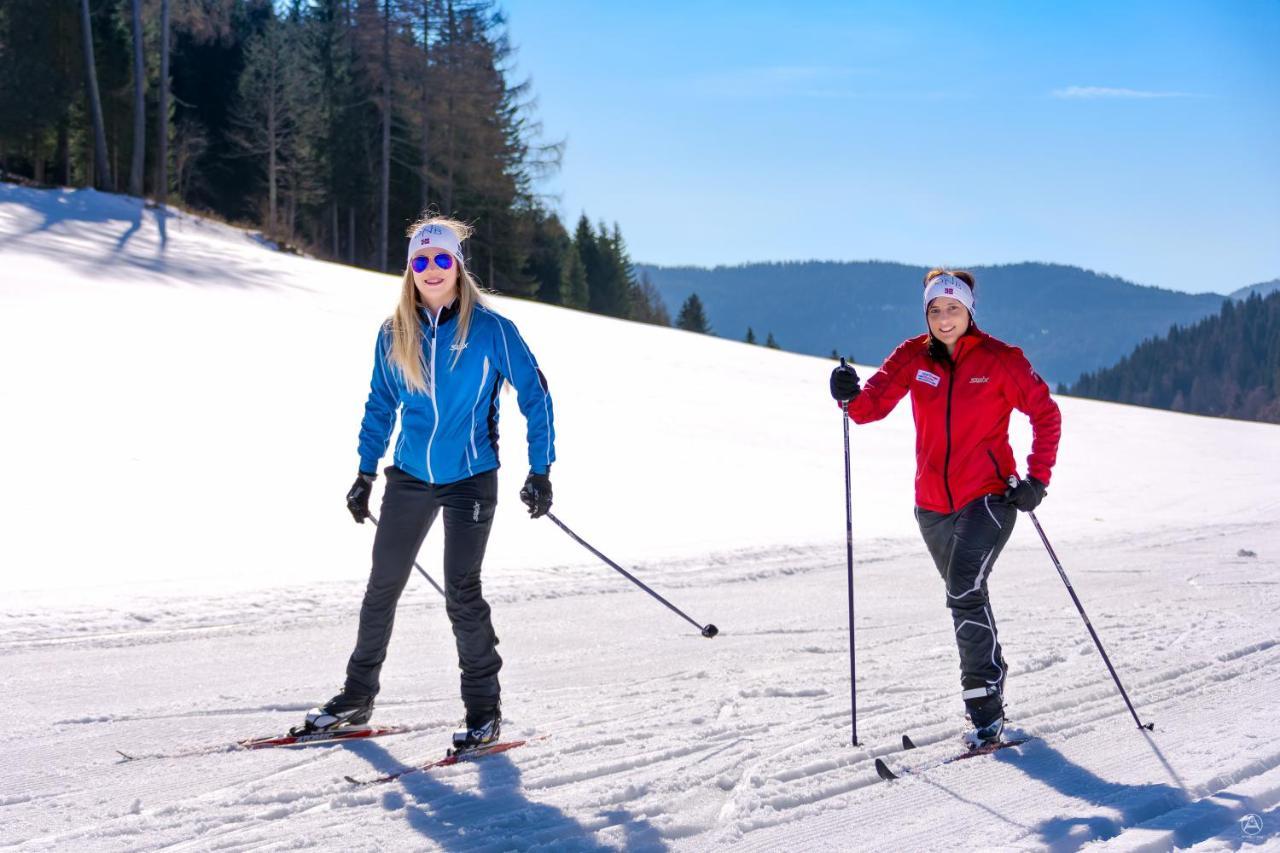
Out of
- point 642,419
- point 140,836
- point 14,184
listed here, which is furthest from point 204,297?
point 140,836

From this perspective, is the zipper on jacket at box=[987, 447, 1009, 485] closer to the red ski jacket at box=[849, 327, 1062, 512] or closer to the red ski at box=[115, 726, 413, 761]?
the red ski jacket at box=[849, 327, 1062, 512]

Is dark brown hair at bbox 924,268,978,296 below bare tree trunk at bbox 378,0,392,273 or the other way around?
below

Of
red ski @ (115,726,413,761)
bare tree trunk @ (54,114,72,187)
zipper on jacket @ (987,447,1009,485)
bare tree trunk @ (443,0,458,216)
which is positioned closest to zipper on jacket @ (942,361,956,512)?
zipper on jacket @ (987,447,1009,485)

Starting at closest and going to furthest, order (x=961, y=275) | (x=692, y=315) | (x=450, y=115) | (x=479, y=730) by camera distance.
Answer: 1. (x=479, y=730)
2. (x=961, y=275)
3. (x=450, y=115)
4. (x=692, y=315)

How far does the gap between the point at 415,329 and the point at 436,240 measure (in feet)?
1.07

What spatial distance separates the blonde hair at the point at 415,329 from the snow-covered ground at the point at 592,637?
136 centimetres

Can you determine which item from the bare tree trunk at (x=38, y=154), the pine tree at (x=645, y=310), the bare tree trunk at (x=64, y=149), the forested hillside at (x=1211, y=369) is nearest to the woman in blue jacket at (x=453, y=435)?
the bare tree trunk at (x=38, y=154)

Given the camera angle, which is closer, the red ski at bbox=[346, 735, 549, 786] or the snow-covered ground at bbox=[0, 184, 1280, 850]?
the snow-covered ground at bbox=[0, 184, 1280, 850]

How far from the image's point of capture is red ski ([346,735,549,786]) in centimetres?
359

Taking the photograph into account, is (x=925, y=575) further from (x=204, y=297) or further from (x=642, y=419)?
(x=204, y=297)

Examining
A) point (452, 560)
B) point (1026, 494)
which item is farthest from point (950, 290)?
point (452, 560)

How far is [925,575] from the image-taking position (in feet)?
25.4

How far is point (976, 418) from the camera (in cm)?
418

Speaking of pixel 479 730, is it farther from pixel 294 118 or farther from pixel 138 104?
pixel 294 118
